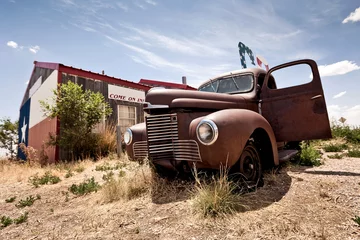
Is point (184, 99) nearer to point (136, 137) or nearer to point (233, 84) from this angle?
point (136, 137)

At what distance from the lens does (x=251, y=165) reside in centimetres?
329

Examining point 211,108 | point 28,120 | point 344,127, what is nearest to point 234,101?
point 211,108

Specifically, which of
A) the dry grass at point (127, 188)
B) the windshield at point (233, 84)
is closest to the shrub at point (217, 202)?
the dry grass at point (127, 188)

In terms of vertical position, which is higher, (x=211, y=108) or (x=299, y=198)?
(x=211, y=108)

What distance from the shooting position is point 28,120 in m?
16.0

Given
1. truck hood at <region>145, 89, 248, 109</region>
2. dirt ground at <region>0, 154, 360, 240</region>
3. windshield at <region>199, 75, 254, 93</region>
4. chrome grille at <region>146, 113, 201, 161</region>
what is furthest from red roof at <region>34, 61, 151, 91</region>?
chrome grille at <region>146, 113, 201, 161</region>

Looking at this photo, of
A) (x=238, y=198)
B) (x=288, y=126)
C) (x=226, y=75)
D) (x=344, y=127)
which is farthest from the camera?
(x=344, y=127)

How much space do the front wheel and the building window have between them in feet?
29.2

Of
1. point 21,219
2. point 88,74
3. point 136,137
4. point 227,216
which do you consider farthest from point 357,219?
point 88,74

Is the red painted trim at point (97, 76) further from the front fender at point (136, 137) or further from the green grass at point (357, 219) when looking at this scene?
the green grass at point (357, 219)

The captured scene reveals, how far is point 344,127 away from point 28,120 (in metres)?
18.8

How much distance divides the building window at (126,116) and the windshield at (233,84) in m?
7.51

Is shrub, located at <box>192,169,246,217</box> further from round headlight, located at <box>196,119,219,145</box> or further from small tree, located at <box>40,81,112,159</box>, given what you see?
small tree, located at <box>40,81,112,159</box>

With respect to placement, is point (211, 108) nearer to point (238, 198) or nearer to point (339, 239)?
point (238, 198)
